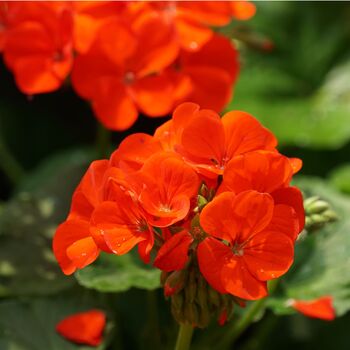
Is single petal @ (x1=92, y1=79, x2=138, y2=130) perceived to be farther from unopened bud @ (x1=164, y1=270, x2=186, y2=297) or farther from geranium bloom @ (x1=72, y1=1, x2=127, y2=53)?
unopened bud @ (x1=164, y1=270, x2=186, y2=297)

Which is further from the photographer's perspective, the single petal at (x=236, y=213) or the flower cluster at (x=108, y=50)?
the flower cluster at (x=108, y=50)

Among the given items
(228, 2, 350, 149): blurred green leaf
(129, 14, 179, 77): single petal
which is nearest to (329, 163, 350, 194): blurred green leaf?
(228, 2, 350, 149): blurred green leaf

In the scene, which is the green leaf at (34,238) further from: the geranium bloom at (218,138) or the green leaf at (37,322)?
the geranium bloom at (218,138)

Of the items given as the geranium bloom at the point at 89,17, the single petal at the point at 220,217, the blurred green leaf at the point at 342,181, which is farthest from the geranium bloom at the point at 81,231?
the blurred green leaf at the point at 342,181

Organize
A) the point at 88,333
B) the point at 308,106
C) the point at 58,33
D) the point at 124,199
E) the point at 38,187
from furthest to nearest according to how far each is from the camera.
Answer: the point at 308,106, the point at 38,187, the point at 58,33, the point at 88,333, the point at 124,199

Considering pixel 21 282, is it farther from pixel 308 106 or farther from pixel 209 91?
pixel 308 106

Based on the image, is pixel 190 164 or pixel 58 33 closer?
pixel 190 164

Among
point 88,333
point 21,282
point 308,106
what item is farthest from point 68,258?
point 308,106
